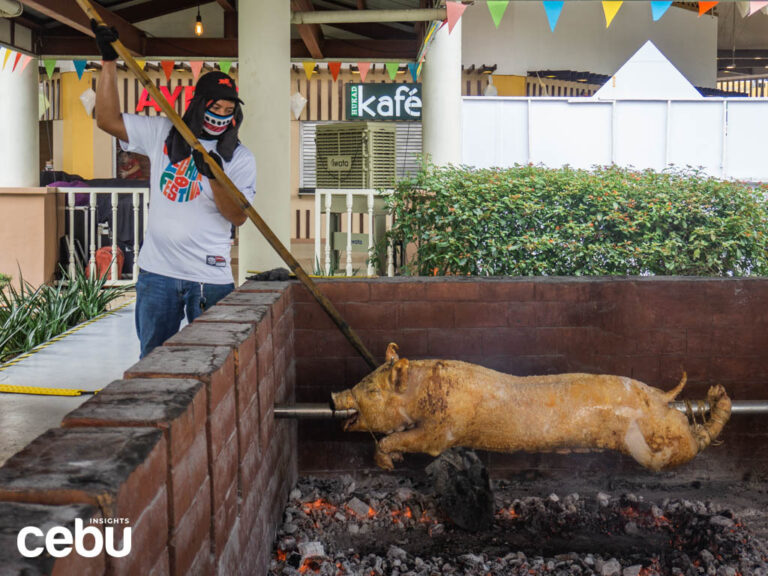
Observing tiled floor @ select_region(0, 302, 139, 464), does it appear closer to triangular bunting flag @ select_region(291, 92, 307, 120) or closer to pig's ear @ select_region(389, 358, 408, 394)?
pig's ear @ select_region(389, 358, 408, 394)

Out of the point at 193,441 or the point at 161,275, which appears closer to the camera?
the point at 193,441

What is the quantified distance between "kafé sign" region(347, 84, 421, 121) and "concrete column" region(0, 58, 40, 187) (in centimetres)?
583

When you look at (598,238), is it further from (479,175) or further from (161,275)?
(161,275)

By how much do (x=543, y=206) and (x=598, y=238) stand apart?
1.71 feet

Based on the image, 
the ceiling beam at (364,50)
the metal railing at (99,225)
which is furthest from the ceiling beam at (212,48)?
the metal railing at (99,225)

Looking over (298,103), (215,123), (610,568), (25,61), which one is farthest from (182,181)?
(298,103)

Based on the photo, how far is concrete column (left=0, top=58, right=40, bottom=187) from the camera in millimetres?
10773

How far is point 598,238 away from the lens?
6945mm

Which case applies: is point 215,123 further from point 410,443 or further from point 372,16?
point 372,16

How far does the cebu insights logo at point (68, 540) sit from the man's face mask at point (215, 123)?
3.10 meters

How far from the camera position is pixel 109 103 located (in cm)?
436

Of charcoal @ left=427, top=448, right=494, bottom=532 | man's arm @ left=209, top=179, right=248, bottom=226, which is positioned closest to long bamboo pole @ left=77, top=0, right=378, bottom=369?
man's arm @ left=209, top=179, right=248, bottom=226

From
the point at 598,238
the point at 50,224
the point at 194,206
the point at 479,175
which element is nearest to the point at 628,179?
the point at 598,238

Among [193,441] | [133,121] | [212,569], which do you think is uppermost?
[133,121]
